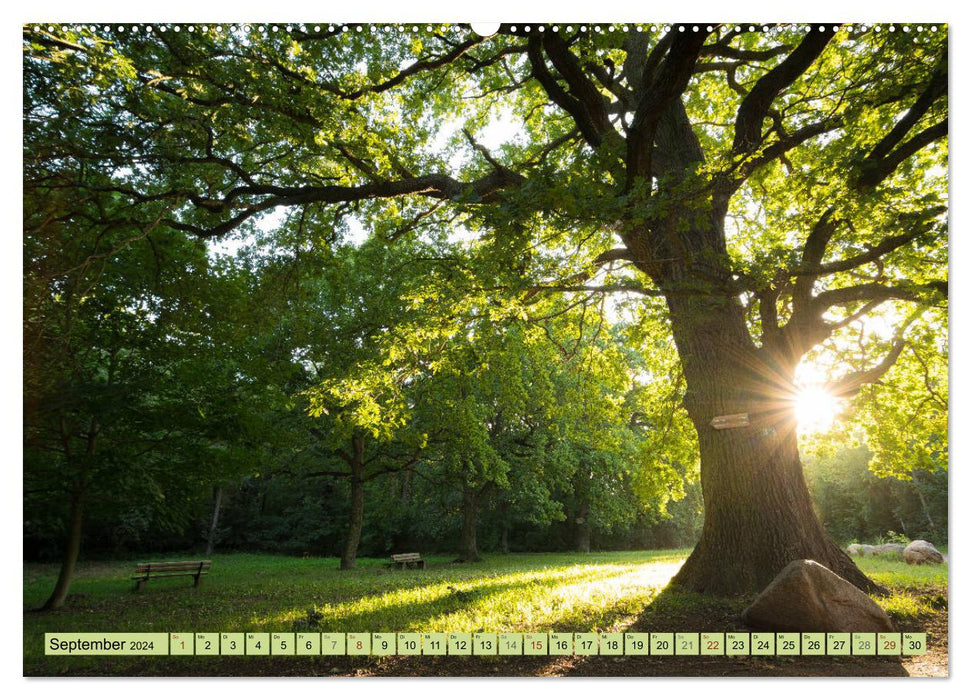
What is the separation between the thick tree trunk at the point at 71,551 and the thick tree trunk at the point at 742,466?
5.91 meters

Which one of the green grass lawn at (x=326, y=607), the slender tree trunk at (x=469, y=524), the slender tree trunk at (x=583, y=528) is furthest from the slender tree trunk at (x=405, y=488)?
the green grass lawn at (x=326, y=607)

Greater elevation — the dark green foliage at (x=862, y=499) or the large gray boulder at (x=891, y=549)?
the dark green foliage at (x=862, y=499)

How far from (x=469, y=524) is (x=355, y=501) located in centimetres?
554

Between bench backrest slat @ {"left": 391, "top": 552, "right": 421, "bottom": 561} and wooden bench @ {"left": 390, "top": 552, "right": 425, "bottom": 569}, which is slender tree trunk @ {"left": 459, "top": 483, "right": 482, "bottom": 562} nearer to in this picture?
wooden bench @ {"left": 390, "top": 552, "right": 425, "bottom": 569}

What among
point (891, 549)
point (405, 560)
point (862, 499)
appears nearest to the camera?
point (862, 499)

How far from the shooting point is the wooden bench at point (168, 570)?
311 inches

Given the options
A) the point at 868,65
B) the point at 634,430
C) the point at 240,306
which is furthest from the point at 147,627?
the point at 634,430

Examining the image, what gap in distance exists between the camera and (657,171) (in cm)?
624

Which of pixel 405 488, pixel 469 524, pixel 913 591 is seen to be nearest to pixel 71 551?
pixel 913 591

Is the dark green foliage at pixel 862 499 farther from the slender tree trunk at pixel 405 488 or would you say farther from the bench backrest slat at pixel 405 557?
the slender tree trunk at pixel 405 488

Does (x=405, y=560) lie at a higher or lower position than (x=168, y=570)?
lower

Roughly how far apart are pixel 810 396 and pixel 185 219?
7.89 meters

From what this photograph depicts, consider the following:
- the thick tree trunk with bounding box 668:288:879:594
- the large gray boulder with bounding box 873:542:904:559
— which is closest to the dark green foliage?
the large gray boulder with bounding box 873:542:904:559

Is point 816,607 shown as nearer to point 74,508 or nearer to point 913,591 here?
point 913,591
